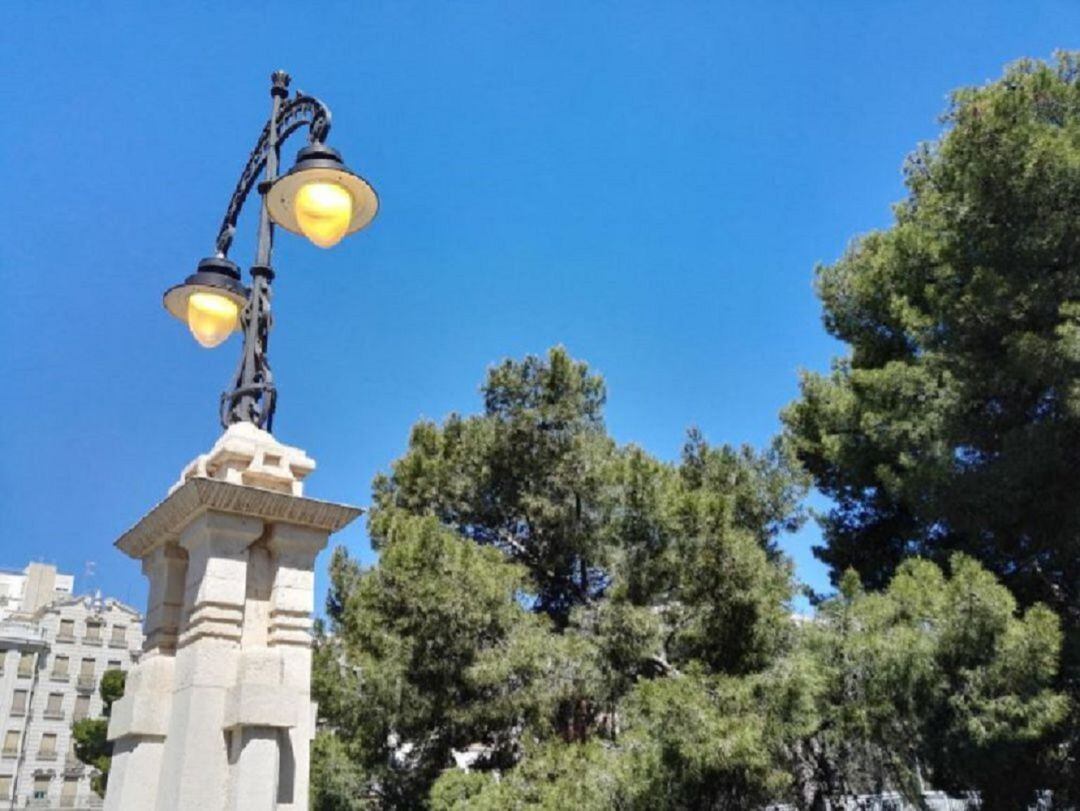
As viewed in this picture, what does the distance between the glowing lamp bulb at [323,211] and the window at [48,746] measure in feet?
127

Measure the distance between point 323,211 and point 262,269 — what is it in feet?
1.55

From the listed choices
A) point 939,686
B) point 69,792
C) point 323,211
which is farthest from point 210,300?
point 69,792

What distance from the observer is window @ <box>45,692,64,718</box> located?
34656 millimetres

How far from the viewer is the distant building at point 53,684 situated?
33.3m

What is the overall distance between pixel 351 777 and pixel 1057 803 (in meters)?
7.74

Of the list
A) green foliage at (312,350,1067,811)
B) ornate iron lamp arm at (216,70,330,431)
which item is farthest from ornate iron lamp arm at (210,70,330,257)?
green foliage at (312,350,1067,811)

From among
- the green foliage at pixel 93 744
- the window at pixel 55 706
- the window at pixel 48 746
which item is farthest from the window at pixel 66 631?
the green foliage at pixel 93 744

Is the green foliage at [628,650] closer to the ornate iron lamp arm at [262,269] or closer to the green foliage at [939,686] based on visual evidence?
the green foliage at [939,686]

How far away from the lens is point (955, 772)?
328 inches

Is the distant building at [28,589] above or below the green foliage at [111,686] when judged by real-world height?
above

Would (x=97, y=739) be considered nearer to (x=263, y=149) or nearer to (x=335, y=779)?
(x=335, y=779)

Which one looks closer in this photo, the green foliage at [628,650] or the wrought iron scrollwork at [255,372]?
A: the wrought iron scrollwork at [255,372]

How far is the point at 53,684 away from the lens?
115ft

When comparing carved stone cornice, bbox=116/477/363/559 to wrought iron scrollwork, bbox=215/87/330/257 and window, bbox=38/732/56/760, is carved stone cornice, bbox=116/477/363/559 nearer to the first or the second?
wrought iron scrollwork, bbox=215/87/330/257
